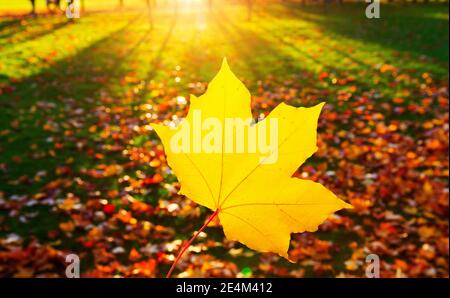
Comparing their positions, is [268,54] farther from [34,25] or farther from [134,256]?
[34,25]

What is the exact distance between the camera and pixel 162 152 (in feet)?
21.3

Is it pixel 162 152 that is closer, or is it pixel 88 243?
pixel 88 243

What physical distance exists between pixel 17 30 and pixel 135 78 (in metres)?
8.06

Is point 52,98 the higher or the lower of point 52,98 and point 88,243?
the higher

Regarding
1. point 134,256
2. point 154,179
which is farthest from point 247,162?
point 154,179

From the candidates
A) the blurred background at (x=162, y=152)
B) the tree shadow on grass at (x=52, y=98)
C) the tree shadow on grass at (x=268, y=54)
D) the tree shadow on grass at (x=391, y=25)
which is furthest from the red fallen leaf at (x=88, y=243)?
the tree shadow on grass at (x=391, y=25)

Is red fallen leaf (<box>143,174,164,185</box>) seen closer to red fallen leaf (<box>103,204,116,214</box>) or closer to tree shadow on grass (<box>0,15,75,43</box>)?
red fallen leaf (<box>103,204,116,214</box>)

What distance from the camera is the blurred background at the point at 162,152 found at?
446cm

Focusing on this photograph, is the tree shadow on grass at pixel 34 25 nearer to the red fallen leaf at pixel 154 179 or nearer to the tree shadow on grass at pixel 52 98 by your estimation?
the tree shadow on grass at pixel 52 98

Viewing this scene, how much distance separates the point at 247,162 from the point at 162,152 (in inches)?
242

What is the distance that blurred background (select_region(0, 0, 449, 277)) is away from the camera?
4.46 m
